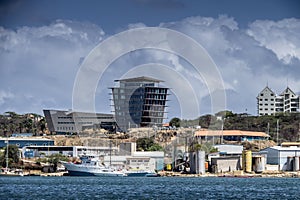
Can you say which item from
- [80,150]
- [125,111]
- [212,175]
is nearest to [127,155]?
[80,150]

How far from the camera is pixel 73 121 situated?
495 feet

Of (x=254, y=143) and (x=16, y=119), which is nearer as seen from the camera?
(x=254, y=143)

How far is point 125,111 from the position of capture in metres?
152

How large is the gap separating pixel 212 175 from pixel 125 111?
51.4 meters

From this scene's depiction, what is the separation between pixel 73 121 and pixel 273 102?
4415 cm

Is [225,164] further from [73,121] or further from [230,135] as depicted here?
[73,121]

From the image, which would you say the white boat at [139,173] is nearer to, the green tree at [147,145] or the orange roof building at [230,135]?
the green tree at [147,145]

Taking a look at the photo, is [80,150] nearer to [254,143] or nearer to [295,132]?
[254,143]

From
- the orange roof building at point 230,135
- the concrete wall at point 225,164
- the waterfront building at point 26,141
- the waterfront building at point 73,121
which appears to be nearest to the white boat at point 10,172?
the waterfront building at point 26,141

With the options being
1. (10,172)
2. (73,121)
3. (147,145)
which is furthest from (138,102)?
(10,172)

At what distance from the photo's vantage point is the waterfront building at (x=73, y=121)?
5871 inches

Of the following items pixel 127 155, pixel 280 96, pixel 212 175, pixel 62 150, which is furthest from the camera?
pixel 280 96

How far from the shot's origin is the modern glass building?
151m

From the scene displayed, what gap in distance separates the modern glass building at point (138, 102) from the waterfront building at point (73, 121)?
103 inches
